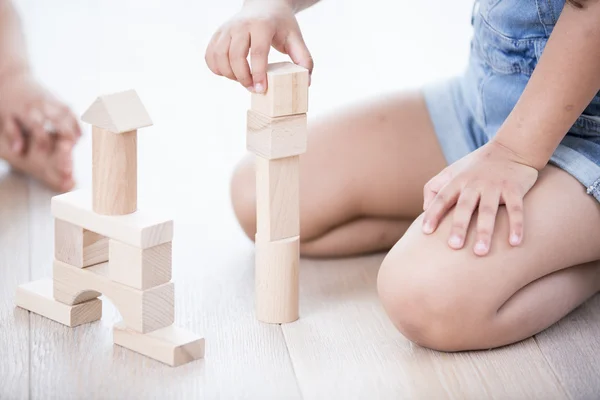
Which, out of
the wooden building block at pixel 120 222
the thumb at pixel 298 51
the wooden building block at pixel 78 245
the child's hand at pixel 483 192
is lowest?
the wooden building block at pixel 78 245

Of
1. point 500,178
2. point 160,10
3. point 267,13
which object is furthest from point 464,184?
point 160,10

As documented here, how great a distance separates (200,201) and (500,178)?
0.50 m

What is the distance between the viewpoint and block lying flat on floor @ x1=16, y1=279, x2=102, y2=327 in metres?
0.95

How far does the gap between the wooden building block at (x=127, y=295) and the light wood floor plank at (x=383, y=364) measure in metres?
0.13

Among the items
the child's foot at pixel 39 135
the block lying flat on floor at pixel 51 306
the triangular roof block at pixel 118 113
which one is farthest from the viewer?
the child's foot at pixel 39 135

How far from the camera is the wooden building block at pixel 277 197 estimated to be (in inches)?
37.1

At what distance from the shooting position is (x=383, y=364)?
2.96ft

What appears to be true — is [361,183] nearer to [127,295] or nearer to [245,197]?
[245,197]

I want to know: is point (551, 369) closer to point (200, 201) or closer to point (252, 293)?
point (252, 293)

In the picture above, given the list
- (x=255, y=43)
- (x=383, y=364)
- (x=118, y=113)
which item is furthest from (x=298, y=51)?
(x=383, y=364)

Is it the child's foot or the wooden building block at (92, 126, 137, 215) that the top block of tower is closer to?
the wooden building block at (92, 126, 137, 215)

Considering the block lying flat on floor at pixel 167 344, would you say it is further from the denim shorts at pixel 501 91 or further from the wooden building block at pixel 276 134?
the denim shorts at pixel 501 91

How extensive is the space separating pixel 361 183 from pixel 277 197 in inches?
9.3

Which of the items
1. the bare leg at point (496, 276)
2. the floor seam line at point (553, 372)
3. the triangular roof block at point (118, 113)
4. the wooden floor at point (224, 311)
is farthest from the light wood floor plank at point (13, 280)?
the floor seam line at point (553, 372)
